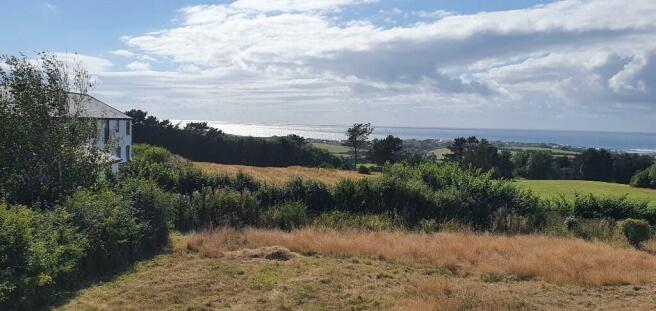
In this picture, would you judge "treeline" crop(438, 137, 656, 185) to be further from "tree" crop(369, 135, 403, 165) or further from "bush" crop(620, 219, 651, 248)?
"bush" crop(620, 219, 651, 248)

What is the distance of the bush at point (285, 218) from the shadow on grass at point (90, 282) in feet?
22.5

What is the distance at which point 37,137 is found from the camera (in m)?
15.3

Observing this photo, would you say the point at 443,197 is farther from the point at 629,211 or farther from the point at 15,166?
the point at 15,166

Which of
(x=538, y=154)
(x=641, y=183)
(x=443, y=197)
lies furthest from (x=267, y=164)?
(x=443, y=197)

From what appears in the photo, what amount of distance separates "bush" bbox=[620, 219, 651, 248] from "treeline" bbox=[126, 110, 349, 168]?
59.7 meters

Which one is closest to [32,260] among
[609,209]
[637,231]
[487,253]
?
[487,253]

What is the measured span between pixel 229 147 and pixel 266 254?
70.3 m

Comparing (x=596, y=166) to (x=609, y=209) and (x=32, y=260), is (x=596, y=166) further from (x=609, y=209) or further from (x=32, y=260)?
(x=32, y=260)

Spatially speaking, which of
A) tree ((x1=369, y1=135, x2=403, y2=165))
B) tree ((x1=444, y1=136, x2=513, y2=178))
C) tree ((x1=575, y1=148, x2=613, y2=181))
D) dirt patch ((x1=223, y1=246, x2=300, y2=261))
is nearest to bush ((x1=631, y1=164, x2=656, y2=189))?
tree ((x1=444, y1=136, x2=513, y2=178))

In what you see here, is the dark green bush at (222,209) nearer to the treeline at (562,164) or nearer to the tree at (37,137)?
the tree at (37,137)

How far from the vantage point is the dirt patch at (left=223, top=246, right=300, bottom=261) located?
41.8 feet

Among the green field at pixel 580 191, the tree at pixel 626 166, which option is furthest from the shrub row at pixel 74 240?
the tree at pixel 626 166

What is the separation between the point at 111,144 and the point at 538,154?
2954 inches

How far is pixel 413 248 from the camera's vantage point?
45.5 feet
